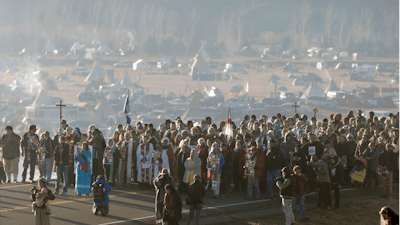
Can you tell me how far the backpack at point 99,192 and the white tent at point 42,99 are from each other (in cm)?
13768

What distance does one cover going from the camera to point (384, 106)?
13025cm

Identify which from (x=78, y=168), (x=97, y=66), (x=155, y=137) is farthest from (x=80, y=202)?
(x=97, y=66)

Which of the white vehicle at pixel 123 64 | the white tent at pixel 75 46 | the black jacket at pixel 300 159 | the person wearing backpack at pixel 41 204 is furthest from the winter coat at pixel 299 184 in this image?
the white tent at pixel 75 46

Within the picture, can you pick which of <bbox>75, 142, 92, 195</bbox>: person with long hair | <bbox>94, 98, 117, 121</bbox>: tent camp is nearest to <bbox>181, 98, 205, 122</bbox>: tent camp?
<bbox>94, 98, 117, 121</bbox>: tent camp

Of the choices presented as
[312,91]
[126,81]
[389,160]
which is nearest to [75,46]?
[126,81]

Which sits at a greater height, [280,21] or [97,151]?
[280,21]

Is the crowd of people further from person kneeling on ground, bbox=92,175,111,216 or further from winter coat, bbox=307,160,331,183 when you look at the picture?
person kneeling on ground, bbox=92,175,111,216

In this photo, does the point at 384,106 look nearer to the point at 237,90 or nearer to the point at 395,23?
the point at 237,90

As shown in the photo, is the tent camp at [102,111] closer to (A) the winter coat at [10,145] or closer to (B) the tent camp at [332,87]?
(B) the tent camp at [332,87]

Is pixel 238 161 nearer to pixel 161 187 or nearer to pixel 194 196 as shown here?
pixel 194 196

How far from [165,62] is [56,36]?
46.3 metres

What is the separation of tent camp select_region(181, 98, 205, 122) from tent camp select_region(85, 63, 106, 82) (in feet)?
119

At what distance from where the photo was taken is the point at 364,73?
488 feet

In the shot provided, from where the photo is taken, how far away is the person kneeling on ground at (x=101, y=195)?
11.2 meters
